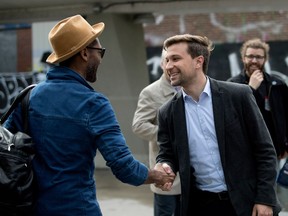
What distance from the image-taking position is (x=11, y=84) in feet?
51.9

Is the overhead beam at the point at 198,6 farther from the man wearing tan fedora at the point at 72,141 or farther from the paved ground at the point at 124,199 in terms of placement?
the man wearing tan fedora at the point at 72,141

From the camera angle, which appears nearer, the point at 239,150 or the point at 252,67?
the point at 239,150

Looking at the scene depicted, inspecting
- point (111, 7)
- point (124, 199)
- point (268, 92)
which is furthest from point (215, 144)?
point (111, 7)

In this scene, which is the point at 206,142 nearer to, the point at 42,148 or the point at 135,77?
the point at 42,148

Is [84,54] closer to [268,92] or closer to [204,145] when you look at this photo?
[204,145]

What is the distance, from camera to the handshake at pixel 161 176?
3.25 meters

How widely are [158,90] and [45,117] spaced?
7.33 feet

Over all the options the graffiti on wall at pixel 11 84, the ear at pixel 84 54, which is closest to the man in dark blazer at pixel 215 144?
the ear at pixel 84 54

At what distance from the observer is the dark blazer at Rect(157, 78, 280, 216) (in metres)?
3.36

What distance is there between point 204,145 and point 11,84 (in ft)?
42.7

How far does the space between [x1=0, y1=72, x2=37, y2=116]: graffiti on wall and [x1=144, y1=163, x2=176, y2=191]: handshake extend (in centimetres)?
1241

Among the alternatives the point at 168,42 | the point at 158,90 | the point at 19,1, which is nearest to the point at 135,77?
the point at 19,1

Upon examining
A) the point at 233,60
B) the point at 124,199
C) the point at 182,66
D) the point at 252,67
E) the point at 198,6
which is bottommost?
the point at 124,199

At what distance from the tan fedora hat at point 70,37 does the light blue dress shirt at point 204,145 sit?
30.7 inches
